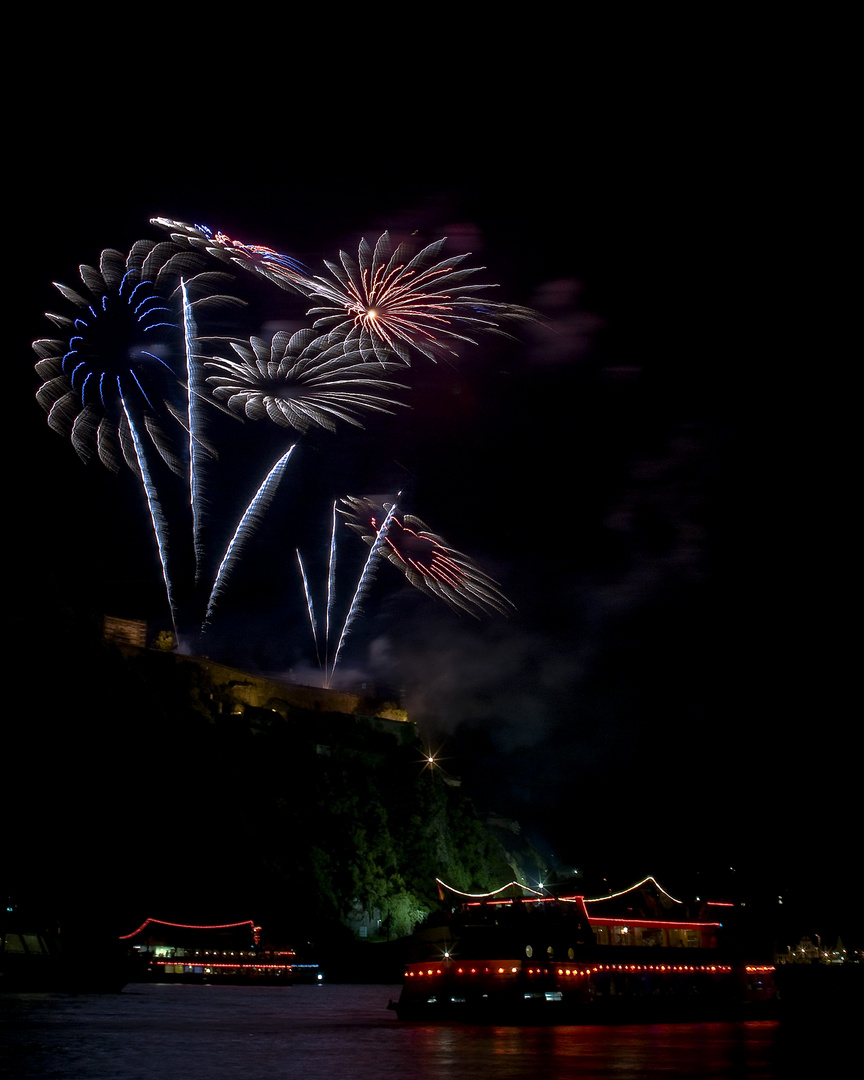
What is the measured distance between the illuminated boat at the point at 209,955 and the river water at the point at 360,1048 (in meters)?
26.0

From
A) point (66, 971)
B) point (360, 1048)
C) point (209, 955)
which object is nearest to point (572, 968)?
point (360, 1048)

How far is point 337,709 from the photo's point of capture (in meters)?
81.7

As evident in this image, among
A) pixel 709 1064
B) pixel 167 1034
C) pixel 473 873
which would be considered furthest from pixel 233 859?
pixel 709 1064

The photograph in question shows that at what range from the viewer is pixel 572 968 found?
2584 centimetres

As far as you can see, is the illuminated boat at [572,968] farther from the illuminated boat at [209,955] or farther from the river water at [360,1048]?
the illuminated boat at [209,955]

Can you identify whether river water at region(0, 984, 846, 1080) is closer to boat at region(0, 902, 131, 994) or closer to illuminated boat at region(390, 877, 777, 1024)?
illuminated boat at region(390, 877, 777, 1024)

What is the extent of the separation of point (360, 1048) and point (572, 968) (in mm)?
10368

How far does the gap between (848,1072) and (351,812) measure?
189 ft

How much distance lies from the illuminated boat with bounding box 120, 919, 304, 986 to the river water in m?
26.0

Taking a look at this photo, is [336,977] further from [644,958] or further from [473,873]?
[644,958]

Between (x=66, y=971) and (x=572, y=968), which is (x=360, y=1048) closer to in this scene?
(x=572, y=968)

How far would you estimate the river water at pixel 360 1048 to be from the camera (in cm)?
1297

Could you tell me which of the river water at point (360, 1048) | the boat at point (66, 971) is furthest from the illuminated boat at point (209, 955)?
the river water at point (360, 1048)

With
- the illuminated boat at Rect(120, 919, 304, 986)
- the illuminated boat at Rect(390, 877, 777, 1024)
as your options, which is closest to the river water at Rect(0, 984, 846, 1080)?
the illuminated boat at Rect(390, 877, 777, 1024)
